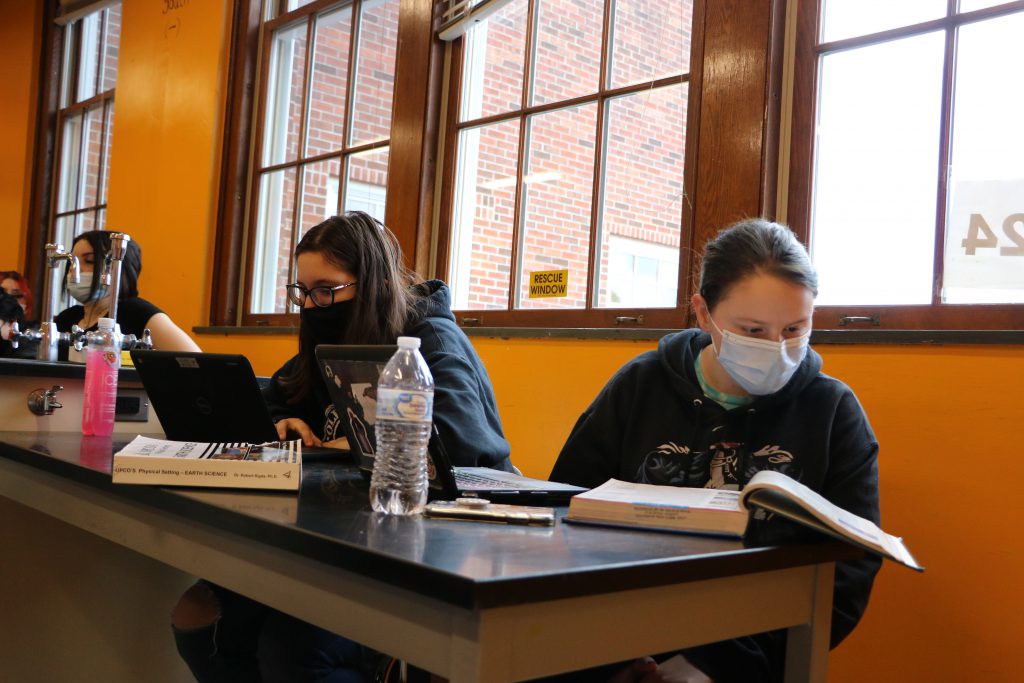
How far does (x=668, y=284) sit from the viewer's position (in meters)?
2.45

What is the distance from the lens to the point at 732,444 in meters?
1.52

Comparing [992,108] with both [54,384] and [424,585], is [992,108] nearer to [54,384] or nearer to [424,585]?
[424,585]

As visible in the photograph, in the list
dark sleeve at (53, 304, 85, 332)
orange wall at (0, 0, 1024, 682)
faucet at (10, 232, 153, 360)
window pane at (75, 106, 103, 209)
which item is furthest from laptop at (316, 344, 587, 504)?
window pane at (75, 106, 103, 209)

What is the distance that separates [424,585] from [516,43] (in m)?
2.55

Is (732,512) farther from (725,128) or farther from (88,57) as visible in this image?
(88,57)

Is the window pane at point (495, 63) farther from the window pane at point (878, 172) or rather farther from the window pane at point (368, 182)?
the window pane at point (878, 172)

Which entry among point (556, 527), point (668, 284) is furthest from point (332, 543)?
point (668, 284)

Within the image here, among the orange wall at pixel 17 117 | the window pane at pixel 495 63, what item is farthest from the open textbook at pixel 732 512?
the orange wall at pixel 17 117

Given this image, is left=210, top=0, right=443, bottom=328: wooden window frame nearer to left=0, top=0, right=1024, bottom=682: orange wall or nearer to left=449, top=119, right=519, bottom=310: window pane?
left=449, top=119, right=519, bottom=310: window pane

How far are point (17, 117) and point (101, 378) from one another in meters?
5.31

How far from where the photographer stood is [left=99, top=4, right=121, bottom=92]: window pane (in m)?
5.75

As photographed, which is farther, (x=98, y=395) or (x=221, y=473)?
(x=98, y=395)

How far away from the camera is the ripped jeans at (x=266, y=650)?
1.45m

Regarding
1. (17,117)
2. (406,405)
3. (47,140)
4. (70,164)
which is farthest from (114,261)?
(17,117)
